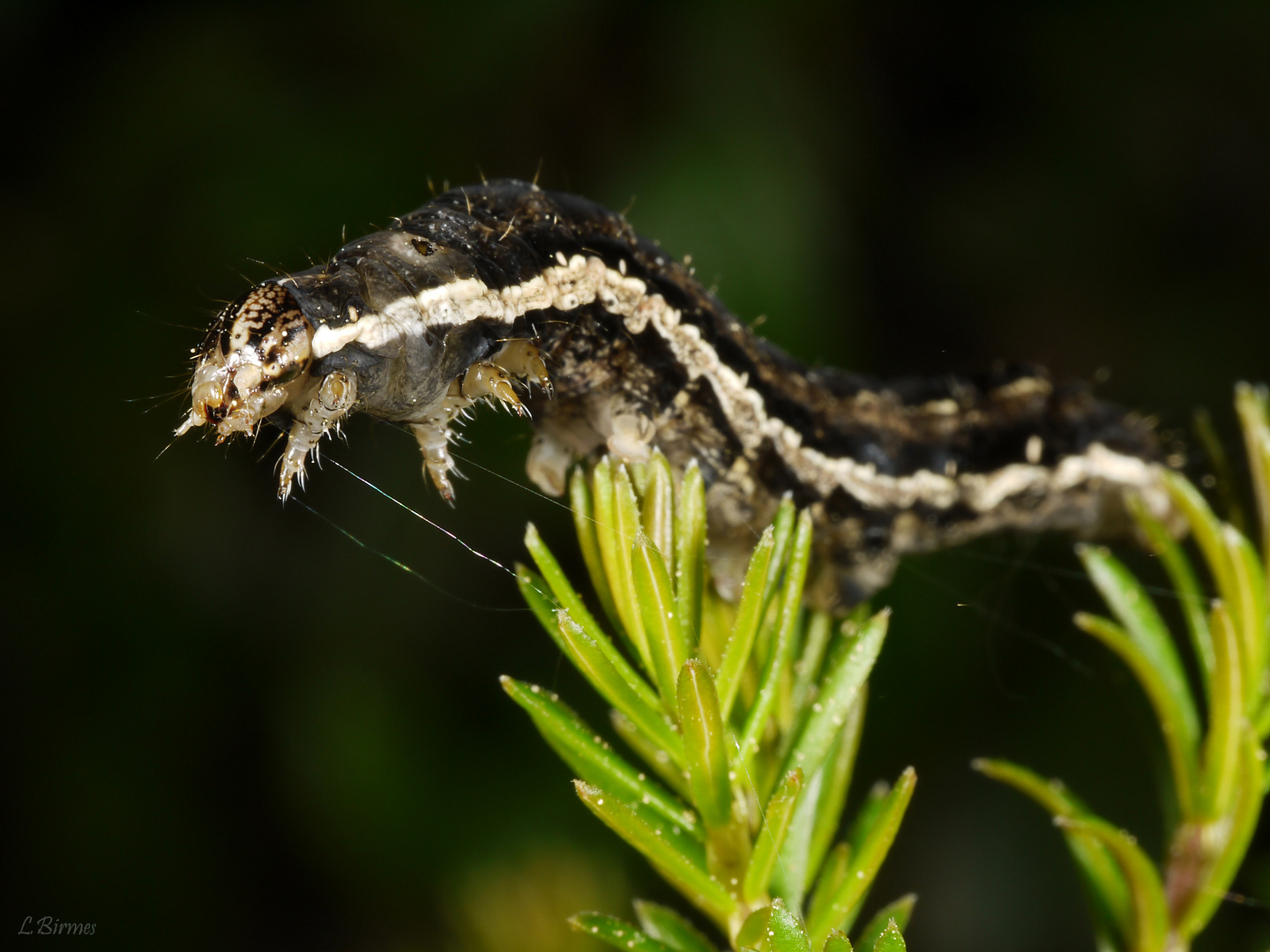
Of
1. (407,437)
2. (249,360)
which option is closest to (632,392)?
(249,360)

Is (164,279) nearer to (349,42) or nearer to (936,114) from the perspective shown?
(349,42)

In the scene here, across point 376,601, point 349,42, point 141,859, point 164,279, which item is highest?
point 349,42

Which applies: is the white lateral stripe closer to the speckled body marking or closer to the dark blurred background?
the speckled body marking

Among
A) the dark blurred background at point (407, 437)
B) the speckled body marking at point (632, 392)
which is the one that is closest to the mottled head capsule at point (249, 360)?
the speckled body marking at point (632, 392)

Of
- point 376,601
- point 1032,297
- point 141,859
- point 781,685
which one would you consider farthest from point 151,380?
point 1032,297

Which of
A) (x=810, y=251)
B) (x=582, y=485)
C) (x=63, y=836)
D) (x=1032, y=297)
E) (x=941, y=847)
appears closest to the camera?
(x=582, y=485)

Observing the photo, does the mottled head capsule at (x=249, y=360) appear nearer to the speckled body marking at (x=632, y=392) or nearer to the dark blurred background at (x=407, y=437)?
the speckled body marking at (x=632, y=392)

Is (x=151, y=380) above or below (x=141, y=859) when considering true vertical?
above

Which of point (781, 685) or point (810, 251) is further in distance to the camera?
point (810, 251)
